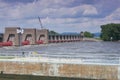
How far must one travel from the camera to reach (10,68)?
37594mm

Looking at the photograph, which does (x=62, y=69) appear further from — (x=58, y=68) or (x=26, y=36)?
(x=26, y=36)

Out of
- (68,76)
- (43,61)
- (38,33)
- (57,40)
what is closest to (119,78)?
(68,76)

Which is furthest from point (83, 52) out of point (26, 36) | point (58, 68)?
point (26, 36)

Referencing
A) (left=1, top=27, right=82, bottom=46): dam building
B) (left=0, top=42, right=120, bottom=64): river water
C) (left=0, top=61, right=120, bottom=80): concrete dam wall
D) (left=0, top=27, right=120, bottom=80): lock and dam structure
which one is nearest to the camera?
(left=0, top=61, right=120, bottom=80): concrete dam wall

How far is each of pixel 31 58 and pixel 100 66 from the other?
9438 millimetres

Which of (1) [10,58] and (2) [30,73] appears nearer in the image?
(2) [30,73]

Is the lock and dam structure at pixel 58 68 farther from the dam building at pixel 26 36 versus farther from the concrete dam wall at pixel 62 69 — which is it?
the dam building at pixel 26 36

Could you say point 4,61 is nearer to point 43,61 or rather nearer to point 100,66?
point 43,61

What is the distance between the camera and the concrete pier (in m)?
32.2

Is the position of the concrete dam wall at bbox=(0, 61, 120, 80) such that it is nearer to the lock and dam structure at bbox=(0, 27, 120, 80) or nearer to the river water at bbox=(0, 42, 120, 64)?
the lock and dam structure at bbox=(0, 27, 120, 80)

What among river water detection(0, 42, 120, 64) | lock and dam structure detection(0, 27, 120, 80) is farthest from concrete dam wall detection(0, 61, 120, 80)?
river water detection(0, 42, 120, 64)

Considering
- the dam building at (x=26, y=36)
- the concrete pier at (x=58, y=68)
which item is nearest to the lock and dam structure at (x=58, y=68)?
the concrete pier at (x=58, y=68)

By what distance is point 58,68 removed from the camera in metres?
34.9

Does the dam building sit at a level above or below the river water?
above
